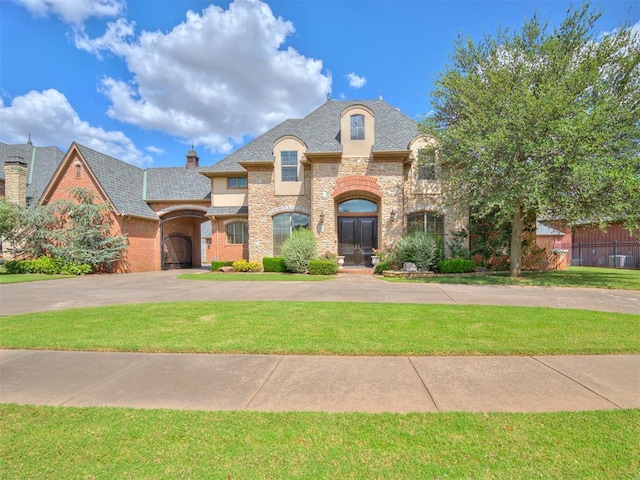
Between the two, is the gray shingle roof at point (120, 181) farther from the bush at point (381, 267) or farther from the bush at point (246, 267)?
the bush at point (381, 267)

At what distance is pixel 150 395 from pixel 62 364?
2.01 meters

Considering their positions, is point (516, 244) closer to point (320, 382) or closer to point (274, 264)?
point (274, 264)

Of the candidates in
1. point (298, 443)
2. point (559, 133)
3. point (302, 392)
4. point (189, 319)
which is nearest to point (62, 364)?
point (189, 319)

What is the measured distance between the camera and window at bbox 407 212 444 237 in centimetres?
1886

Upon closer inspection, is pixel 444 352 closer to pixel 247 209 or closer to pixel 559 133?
pixel 559 133

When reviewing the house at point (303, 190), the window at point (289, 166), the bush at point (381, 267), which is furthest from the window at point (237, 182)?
the bush at point (381, 267)

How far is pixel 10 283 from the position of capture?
14.7m

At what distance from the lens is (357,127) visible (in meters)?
18.6

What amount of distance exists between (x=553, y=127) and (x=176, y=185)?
2308 centimetres

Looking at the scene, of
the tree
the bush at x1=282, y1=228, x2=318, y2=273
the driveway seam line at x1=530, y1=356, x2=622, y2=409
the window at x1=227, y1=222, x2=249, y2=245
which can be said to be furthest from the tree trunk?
the window at x1=227, y1=222, x2=249, y2=245

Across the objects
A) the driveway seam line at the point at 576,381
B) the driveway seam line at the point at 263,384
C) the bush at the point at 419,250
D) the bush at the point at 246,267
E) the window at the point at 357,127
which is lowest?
the driveway seam line at the point at 263,384

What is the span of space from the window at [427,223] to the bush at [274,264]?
7.43 metres

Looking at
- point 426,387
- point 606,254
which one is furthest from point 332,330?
point 606,254

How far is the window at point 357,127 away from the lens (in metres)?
18.5
